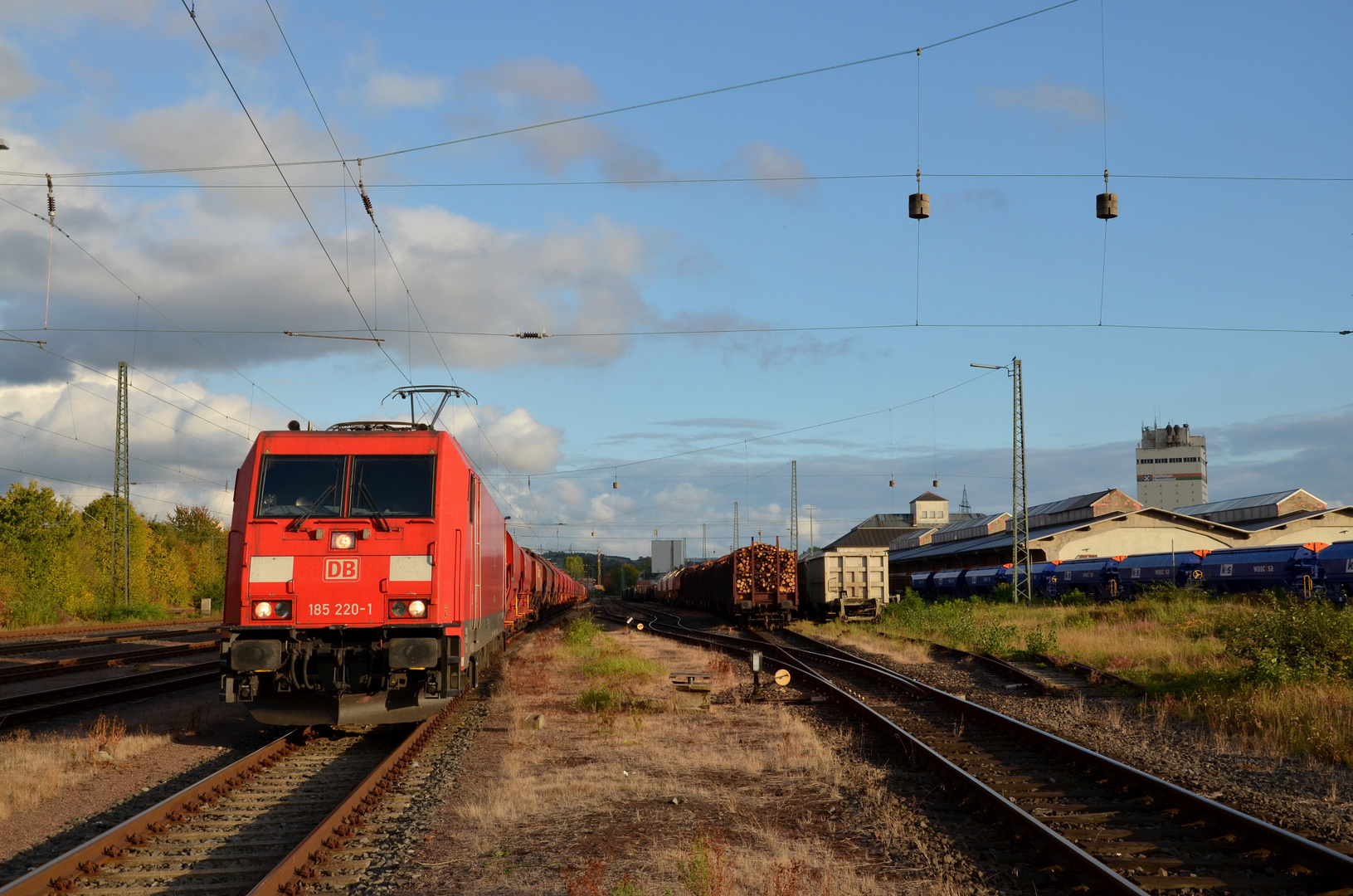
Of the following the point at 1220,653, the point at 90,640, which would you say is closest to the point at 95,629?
the point at 90,640

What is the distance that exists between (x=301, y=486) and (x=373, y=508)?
86 cm

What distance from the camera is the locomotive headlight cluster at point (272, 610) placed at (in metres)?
10.5

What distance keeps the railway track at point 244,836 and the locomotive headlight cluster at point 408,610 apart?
4.70ft

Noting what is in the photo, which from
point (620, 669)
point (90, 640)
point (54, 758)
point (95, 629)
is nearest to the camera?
point (54, 758)

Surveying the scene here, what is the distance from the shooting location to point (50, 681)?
18.5 meters

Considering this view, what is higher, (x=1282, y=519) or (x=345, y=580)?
(x=1282, y=519)

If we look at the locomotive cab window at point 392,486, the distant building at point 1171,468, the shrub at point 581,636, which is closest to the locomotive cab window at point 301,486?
the locomotive cab window at point 392,486

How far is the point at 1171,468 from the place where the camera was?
156375 millimetres

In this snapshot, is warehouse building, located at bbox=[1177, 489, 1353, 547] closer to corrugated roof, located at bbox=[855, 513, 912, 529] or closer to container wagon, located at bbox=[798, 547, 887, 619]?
container wagon, located at bbox=[798, 547, 887, 619]

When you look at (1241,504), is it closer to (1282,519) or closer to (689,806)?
(1282,519)

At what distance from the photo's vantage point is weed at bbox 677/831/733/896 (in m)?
6.27

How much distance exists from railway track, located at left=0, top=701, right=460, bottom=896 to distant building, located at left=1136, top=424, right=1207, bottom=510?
156893 millimetres

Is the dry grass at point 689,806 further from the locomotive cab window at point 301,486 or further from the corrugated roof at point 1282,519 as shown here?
the corrugated roof at point 1282,519

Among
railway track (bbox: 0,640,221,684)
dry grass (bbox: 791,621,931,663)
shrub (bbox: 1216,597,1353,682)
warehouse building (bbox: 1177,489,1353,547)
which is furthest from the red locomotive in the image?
warehouse building (bbox: 1177,489,1353,547)
